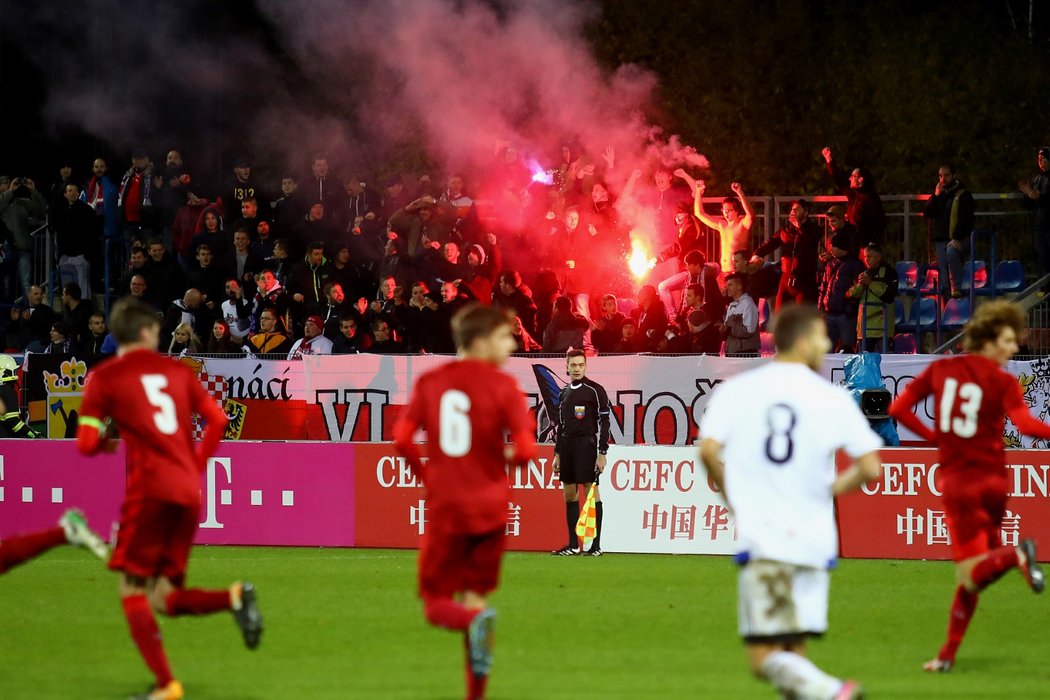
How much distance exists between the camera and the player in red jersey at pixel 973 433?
984cm

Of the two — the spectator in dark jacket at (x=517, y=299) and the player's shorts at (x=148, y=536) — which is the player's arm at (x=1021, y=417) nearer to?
the player's shorts at (x=148, y=536)

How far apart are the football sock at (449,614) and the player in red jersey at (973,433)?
310cm

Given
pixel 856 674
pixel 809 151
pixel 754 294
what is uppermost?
pixel 809 151

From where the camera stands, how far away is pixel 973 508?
992cm

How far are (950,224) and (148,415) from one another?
14531 mm

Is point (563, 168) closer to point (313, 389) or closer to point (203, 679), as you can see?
point (313, 389)

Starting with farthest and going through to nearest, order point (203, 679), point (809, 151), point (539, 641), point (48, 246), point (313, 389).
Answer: point (809, 151)
point (48, 246)
point (313, 389)
point (539, 641)
point (203, 679)

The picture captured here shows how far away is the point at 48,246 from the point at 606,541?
37.2ft

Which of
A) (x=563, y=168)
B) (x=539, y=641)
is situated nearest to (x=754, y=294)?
(x=563, y=168)

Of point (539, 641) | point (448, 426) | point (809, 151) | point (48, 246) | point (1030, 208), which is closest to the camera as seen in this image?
point (448, 426)

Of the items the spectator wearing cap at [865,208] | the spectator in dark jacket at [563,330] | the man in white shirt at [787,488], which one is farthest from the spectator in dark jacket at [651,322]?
the man in white shirt at [787,488]

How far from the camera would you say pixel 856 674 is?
388 inches

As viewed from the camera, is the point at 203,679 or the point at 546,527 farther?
the point at 546,527

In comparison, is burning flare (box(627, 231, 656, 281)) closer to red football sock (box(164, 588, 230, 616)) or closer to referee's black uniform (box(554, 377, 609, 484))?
referee's black uniform (box(554, 377, 609, 484))
